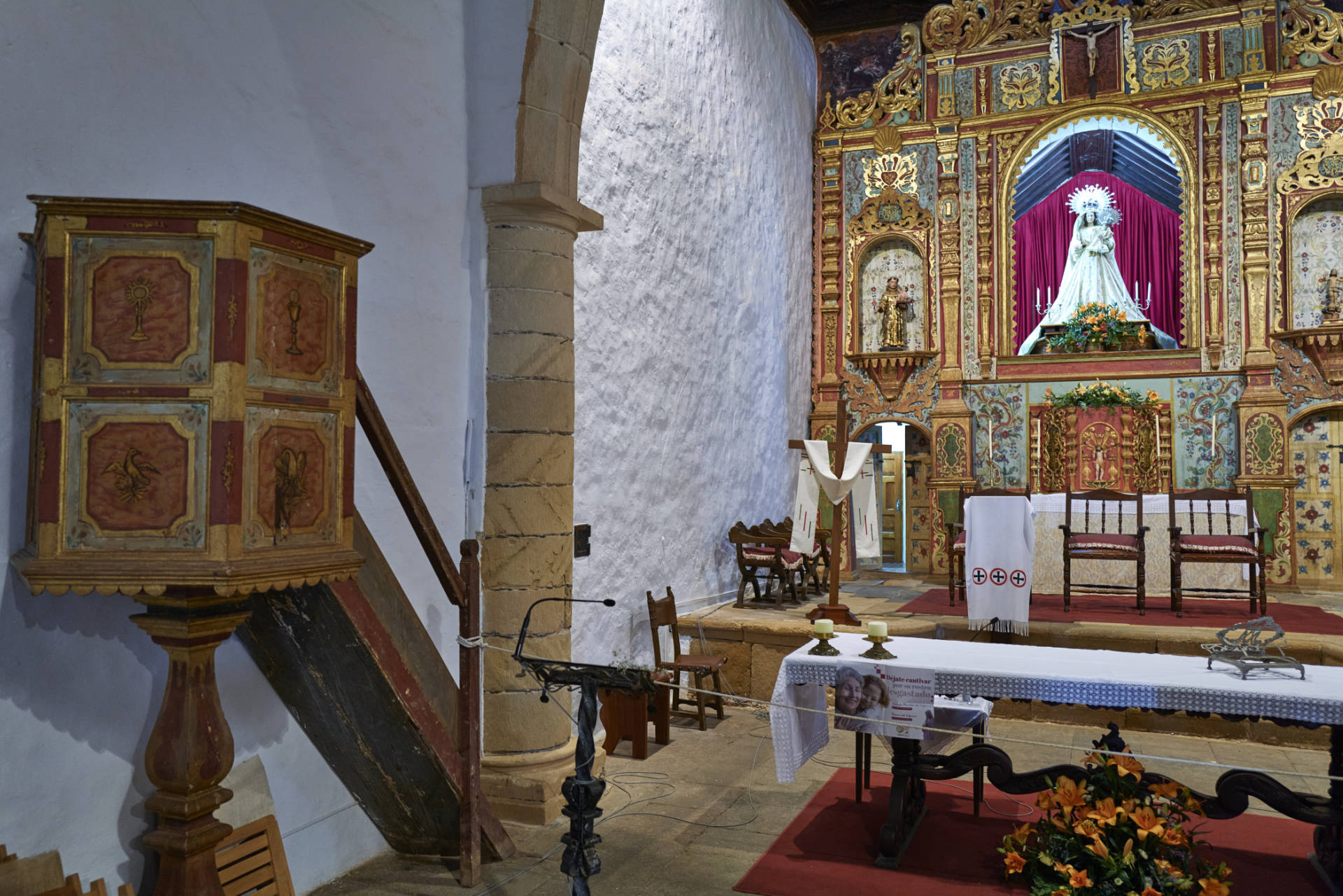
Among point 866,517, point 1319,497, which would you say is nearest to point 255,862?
point 866,517

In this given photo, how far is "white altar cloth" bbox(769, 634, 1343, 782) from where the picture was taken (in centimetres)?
387

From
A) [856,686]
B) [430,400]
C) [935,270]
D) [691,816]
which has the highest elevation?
[935,270]

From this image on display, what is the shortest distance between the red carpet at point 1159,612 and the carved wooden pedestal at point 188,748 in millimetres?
6317

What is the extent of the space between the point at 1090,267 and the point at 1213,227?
1.47m

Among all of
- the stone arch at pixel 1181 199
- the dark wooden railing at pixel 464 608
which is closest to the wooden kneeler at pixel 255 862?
the dark wooden railing at pixel 464 608

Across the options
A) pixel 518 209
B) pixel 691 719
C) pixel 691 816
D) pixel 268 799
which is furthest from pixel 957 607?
pixel 268 799

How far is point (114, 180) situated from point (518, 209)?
2.05 m

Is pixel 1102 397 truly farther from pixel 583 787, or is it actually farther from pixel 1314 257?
pixel 583 787

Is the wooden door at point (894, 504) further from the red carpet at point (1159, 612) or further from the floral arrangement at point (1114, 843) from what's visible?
the floral arrangement at point (1114, 843)

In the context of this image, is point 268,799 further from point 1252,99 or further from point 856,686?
point 1252,99

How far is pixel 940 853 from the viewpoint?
14.2 ft

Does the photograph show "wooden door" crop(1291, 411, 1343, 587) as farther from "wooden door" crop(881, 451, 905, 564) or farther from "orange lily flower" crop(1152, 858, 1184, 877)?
"orange lily flower" crop(1152, 858, 1184, 877)

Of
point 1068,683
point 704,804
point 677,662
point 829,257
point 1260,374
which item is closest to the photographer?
point 1068,683

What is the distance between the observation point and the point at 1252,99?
34.7 feet
